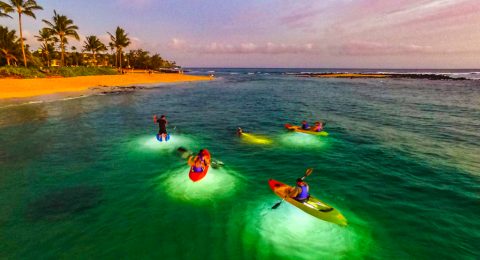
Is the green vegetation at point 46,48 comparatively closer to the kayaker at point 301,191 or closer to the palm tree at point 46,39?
the palm tree at point 46,39

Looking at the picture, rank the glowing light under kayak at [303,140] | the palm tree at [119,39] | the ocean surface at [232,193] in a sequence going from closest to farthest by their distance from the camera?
the ocean surface at [232,193] < the glowing light under kayak at [303,140] < the palm tree at [119,39]

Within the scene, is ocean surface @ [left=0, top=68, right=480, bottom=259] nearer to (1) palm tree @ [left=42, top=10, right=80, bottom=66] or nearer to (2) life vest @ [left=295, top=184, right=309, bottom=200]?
(2) life vest @ [left=295, top=184, right=309, bottom=200]

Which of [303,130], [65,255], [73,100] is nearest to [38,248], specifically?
[65,255]

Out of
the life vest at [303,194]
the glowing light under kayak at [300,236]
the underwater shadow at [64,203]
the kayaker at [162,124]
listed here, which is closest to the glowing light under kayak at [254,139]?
the kayaker at [162,124]

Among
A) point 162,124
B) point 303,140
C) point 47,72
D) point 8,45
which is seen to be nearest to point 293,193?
point 303,140

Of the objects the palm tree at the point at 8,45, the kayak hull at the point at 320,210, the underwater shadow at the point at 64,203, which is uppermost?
the palm tree at the point at 8,45

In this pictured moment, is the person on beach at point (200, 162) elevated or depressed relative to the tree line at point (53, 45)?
depressed
